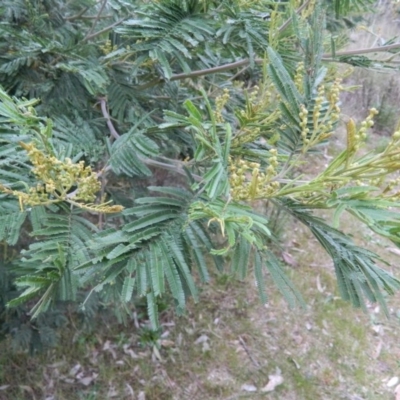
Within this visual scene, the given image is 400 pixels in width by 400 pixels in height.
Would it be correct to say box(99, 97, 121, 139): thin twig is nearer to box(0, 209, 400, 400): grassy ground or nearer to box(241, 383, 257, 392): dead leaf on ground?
box(0, 209, 400, 400): grassy ground

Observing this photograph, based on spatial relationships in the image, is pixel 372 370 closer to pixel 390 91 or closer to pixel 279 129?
pixel 279 129

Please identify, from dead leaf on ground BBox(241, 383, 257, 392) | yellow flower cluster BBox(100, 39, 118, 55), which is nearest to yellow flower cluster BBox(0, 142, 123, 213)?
yellow flower cluster BBox(100, 39, 118, 55)

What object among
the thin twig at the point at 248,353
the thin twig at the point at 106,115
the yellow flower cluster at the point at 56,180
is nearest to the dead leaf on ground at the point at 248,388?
the thin twig at the point at 248,353

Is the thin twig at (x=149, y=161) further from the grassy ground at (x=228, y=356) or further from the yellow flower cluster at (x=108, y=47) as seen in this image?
the grassy ground at (x=228, y=356)

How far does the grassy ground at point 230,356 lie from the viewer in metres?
2.40

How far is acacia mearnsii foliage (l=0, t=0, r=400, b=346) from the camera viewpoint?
75 centimetres

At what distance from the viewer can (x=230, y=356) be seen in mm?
2658

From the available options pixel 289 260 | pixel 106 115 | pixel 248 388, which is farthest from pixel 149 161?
pixel 289 260

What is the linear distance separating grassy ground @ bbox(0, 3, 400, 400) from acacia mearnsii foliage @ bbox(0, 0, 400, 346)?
1.45 metres

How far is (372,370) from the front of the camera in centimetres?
267

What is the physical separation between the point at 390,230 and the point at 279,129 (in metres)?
0.35

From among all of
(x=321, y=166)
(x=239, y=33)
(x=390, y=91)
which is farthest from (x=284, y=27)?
(x=390, y=91)

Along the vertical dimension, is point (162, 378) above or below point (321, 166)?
below

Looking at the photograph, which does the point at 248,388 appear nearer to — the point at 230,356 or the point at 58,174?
the point at 230,356
